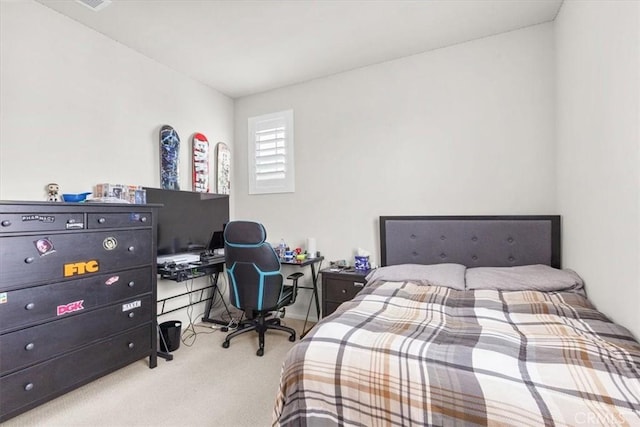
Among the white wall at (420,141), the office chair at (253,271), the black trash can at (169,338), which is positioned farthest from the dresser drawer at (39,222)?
the white wall at (420,141)

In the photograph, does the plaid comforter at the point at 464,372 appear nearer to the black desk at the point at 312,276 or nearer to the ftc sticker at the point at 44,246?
the black desk at the point at 312,276

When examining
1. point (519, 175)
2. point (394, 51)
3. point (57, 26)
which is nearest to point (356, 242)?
point (519, 175)

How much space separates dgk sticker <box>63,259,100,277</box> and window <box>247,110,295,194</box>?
199cm

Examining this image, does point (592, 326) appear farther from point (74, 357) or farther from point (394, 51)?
point (74, 357)

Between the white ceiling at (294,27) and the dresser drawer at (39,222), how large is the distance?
5.15 ft

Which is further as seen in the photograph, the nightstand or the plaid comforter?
→ the nightstand

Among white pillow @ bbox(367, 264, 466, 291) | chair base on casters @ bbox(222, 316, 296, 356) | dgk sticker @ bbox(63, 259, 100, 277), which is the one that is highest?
dgk sticker @ bbox(63, 259, 100, 277)

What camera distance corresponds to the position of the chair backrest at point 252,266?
8.50 feet

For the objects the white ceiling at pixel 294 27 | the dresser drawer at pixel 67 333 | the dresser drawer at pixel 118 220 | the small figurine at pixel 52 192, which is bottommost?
the dresser drawer at pixel 67 333

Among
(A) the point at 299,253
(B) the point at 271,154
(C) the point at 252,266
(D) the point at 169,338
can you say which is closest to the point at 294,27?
(B) the point at 271,154

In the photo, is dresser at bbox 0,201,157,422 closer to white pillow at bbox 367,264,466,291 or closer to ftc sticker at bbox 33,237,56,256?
ftc sticker at bbox 33,237,56,256

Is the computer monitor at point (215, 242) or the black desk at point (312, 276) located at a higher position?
the computer monitor at point (215, 242)

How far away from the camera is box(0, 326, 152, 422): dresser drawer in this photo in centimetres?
163

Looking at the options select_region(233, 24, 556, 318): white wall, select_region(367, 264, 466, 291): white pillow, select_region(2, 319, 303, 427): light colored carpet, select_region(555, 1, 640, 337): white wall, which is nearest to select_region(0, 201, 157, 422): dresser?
select_region(2, 319, 303, 427): light colored carpet
